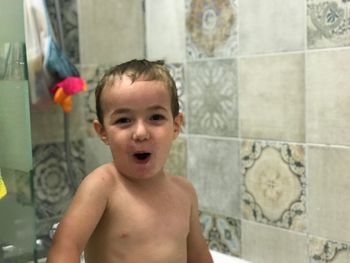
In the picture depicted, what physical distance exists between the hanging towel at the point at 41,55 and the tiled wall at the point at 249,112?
15 cm

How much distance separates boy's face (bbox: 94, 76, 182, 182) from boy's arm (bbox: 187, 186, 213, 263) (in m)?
0.16

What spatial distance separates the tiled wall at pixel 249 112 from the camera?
1154 mm

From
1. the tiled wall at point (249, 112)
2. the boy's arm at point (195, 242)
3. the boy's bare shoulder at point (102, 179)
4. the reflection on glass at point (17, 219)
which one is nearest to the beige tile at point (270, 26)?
the tiled wall at point (249, 112)

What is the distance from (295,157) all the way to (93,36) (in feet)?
2.45

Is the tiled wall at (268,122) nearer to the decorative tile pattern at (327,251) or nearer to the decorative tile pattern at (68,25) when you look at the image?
the decorative tile pattern at (327,251)

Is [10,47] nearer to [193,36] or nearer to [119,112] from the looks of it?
[119,112]

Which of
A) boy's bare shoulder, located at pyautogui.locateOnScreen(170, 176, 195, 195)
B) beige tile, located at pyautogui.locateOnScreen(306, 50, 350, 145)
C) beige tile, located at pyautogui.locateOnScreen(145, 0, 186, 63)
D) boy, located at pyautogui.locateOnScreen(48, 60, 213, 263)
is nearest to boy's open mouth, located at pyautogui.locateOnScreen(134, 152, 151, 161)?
boy, located at pyautogui.locateOnScreen(48, 60, 213, 263)

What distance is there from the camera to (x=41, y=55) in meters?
1.36

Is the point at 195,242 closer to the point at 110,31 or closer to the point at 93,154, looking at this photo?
the point at 93,154

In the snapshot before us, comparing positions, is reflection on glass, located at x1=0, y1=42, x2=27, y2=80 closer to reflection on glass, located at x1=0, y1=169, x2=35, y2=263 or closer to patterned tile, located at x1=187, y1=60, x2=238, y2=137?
reflection on glass, located at x1=0, y1=169, x2=35, y2=263

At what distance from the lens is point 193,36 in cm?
148

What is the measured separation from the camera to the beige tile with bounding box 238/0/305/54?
1.20 meters

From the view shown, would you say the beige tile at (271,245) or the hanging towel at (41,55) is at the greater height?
the hanging towel at (41,55)

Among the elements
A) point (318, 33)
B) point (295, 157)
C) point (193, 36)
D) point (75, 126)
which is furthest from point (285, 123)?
point (75, 126)
